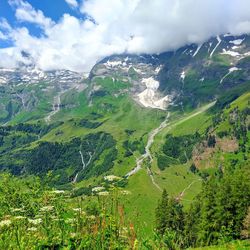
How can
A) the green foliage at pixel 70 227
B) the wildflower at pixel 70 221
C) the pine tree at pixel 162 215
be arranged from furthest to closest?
1. the pine tree at pixel 162 215
2. the wildflower at pixel 70 221
3. the green foliage at pixel 70 227

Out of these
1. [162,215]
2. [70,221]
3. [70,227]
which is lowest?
[162,215]

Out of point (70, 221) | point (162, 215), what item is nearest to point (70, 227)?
point (70, 221)

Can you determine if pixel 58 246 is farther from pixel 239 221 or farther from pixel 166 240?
pixel 239 221

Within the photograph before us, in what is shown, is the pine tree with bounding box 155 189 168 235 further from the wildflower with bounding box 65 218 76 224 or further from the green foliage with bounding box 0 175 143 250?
the wildflower with bounding box 65 218 76 224

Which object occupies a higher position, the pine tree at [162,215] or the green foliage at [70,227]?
the green foliage at [70,227]

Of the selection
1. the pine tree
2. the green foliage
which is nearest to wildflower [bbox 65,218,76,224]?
the green foliage

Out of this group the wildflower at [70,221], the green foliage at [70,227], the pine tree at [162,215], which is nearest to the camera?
the green foliage at [70,227]

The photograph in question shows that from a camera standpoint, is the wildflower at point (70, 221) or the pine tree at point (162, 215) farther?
the pine tree at point (162, 215)

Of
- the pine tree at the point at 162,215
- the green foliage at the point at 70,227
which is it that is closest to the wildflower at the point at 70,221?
the green foliage at the point at 70,227

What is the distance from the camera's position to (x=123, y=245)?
11867 mm

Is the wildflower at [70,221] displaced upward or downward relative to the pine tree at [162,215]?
upward

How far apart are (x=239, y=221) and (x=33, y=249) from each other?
72499 mm

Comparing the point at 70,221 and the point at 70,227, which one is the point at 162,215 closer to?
the point at 70,221

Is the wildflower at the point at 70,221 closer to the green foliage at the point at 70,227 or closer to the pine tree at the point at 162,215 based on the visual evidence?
the green foliage at the point at 70,227
